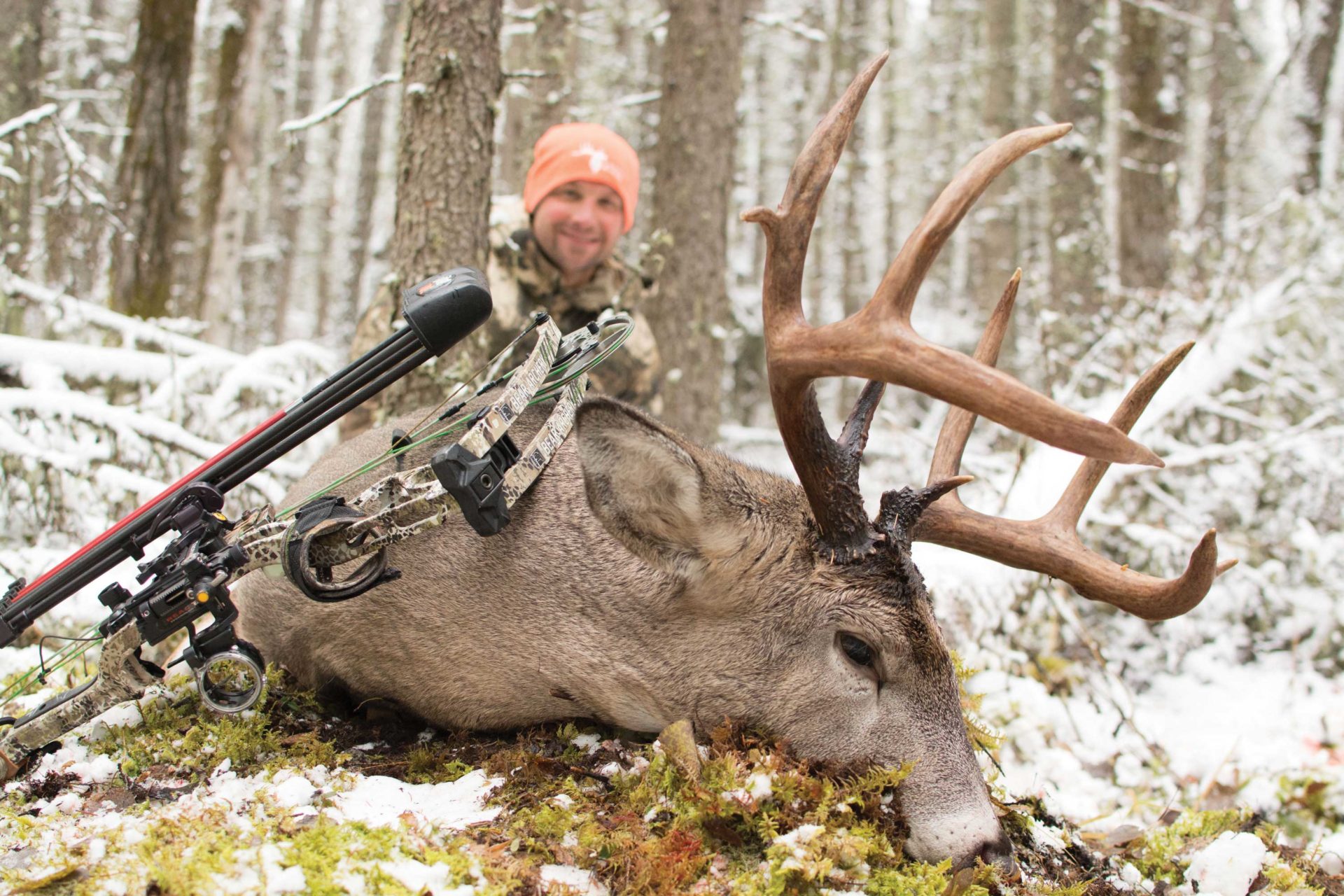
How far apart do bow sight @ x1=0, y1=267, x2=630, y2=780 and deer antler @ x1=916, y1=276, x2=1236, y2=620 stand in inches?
52.5

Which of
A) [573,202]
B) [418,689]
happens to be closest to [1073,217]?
[573,202]

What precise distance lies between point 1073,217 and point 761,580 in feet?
26.3

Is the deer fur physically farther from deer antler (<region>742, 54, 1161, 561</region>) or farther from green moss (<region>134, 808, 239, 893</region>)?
green moss (<region>134, 808, 239, 893</region>)

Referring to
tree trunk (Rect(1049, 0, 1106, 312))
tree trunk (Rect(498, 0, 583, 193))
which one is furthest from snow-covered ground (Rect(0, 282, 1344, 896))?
tree trunk (Rect(498, 0, 583, 193))

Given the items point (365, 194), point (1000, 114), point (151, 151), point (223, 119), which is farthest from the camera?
point (365, 194)

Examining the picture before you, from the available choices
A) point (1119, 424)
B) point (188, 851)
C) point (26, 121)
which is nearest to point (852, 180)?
point (26, 121)

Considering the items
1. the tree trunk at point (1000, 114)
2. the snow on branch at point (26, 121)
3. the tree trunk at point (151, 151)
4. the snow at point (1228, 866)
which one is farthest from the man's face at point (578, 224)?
the tree trunk at point (1000, 114)

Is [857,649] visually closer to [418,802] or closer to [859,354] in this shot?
[859,354]

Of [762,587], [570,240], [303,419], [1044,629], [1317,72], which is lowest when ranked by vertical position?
[1044,629]

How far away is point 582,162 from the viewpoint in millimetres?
5457

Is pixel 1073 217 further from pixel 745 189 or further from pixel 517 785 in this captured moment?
pixel 745 189

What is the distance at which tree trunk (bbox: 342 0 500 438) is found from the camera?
14.9ft

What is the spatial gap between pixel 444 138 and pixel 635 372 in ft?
7.16

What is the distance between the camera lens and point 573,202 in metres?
5.62
